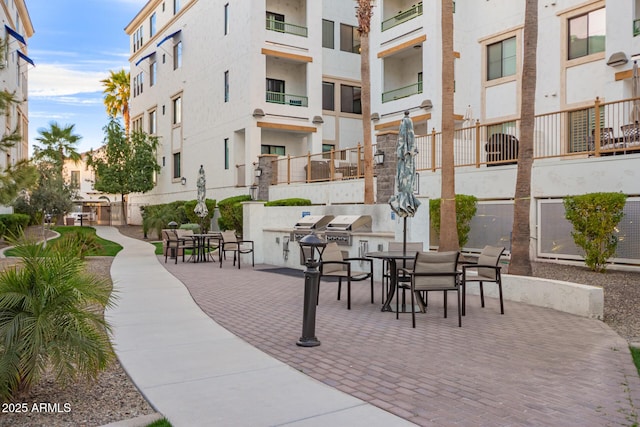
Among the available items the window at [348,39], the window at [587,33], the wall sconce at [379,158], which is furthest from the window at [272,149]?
the window at [587,33]

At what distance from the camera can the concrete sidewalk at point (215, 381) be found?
418 cm

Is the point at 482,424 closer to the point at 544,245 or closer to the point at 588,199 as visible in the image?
the point at 588,199

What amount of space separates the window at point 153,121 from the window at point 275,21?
16.7 meters

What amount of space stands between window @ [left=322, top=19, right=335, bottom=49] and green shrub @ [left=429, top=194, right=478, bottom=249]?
64.0 ft

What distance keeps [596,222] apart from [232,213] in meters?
17.4

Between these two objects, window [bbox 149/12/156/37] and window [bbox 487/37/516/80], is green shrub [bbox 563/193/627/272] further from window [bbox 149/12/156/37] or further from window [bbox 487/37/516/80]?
window [bbox 149/12/156/37]

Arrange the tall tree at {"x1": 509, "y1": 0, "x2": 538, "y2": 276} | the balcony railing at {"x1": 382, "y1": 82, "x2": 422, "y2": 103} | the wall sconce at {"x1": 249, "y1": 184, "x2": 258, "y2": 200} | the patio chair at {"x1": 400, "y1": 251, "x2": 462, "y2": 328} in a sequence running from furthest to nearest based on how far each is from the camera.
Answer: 1. the balcony railing at {"x1": 382, "y1": 82, "x2": 422, "y2": 103}
2. the wall sconce at {"x1": 249, "y1": 184, "x2": 258, "y2": 200}
3. the tall tree at {"x1": 509, "y1": 0, "x2": 538, "y2": 276}
4. the patio chair at {"x1": 400, "y1": 251, "x2": 462, "y2": 328}

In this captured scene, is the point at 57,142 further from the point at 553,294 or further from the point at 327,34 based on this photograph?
the point at 553,294

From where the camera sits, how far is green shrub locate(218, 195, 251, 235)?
2506 cm

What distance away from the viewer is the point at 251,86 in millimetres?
27422

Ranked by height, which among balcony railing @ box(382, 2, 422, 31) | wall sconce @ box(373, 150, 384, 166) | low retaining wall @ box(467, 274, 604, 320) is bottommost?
low retaining wall @ box(467, 274, 604, 320)

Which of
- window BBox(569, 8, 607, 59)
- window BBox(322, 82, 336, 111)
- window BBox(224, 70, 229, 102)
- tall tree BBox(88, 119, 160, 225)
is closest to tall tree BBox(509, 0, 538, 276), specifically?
window BBox(569, 8, 607, 59)

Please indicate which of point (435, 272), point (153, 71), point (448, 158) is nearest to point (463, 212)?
point (448, 158)

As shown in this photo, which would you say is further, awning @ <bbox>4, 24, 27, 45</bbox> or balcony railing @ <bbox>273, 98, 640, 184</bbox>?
awning @ <bbox>4, 24, 27, 45</bbox>
